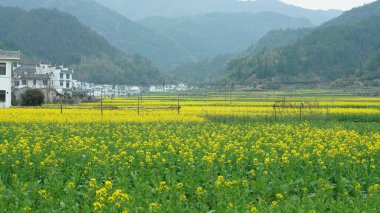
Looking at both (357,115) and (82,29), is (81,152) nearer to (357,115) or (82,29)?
(357,115)

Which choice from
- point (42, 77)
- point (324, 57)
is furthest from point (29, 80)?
point (324, 57)

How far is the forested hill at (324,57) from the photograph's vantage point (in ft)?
351

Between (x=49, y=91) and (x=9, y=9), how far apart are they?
97433 mm

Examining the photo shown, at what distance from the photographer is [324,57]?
108375 millimetres

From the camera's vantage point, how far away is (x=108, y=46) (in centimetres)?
15338

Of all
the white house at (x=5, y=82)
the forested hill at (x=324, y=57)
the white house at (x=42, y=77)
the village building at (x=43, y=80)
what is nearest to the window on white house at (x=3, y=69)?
the white house at (x=5, y=82)

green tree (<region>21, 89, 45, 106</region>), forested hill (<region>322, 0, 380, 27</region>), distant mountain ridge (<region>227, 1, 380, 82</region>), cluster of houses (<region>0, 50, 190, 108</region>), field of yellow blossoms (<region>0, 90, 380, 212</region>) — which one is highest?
A: forested hill (<region>322, 0, 380, 27</region>)

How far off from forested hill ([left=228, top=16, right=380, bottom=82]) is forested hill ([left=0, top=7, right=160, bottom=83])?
3377cm

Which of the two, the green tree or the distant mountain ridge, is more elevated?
the distant mountain ridge

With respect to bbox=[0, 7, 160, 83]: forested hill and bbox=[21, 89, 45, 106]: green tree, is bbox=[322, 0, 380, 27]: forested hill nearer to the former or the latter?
bbox=[0, 7, 160, 83]: forested hill

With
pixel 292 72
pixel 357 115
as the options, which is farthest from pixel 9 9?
pixel 357 115

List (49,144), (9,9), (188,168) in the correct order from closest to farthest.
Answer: (188,168)
(49,144)
(9,9)

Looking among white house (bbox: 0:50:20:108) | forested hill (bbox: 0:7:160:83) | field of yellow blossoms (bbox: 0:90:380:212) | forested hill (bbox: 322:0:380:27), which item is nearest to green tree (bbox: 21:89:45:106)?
white house (bbox: 0:50:20:108)

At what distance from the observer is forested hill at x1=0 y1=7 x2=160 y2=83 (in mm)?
133125
